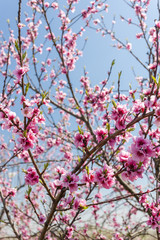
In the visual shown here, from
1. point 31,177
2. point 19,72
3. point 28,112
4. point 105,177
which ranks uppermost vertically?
point 19,72

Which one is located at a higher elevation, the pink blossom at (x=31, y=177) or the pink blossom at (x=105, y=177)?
the pink blossom at (x=105, y=177)

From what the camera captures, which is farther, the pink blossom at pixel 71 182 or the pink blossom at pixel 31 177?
the pink blossom at pixel 31 177

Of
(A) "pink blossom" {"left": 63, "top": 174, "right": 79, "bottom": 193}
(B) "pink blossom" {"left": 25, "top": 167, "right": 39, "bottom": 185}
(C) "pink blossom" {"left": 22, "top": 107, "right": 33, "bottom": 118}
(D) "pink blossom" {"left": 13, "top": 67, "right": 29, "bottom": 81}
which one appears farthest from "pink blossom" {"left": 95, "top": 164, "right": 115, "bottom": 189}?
(D) "pink blossom" {"left": 13, "top": 67, "right": 29, "bottom": 81}

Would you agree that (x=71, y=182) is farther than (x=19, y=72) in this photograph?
No

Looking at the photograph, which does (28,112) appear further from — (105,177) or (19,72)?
(105,177)

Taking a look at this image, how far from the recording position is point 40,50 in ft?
25.5

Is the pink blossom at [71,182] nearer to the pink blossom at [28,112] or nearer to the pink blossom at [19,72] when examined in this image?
the pink blossom at [28,112]

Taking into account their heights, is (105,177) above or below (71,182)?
above

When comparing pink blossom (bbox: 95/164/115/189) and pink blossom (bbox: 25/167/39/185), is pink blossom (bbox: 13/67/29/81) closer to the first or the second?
pink blossom (bbox: 25/167/39/185)

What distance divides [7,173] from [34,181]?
27.0ft

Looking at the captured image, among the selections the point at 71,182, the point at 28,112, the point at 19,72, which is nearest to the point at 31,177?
the point at 71,182

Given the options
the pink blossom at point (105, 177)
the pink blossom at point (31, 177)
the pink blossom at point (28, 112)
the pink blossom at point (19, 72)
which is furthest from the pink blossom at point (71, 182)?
the pink blossom at point (19, 72)

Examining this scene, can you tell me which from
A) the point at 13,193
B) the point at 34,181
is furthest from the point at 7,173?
the point at 34,181

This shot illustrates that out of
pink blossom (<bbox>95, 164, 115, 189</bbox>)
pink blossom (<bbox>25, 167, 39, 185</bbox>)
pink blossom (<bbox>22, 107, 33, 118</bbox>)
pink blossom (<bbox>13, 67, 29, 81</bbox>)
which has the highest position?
pink blossom (<bbox>13, 67, 29, 81</bbox>)
